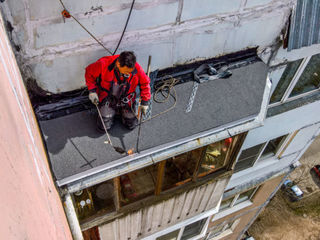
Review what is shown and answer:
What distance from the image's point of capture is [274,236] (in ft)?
50.5

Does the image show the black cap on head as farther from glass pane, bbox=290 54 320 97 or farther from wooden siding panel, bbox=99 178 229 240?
glass pane, bbox=290 54 320 97

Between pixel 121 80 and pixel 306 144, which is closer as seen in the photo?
pixel 121 80

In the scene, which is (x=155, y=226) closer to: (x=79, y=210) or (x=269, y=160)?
(x=79, y=210)

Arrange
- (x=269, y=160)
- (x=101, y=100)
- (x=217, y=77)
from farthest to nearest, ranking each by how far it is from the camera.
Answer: (x=269, y=160) < (x=217, y=77) < (x=101, y=100)

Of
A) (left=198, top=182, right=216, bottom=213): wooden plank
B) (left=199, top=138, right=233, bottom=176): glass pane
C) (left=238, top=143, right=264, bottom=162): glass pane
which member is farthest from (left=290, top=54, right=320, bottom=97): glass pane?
(left=198, top=182, right=216, bottom=213): wooden plank

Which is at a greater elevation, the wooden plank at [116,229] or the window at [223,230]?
the window at [223,230]

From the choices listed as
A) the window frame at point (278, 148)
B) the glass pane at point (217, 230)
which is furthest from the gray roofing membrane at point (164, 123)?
the glass pane at point (217, 230)

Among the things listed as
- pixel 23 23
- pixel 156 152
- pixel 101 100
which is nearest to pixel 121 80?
pixel 101 100

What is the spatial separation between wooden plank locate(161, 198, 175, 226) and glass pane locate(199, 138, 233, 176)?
991mm

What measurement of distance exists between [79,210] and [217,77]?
12.4 ft

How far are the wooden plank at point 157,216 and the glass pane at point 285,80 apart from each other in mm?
3759

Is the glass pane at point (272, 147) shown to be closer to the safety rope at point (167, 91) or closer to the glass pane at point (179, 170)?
the glass pane at point (179, 170)

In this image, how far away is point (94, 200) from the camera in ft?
20.1

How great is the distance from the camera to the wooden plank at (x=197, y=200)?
7029mm
